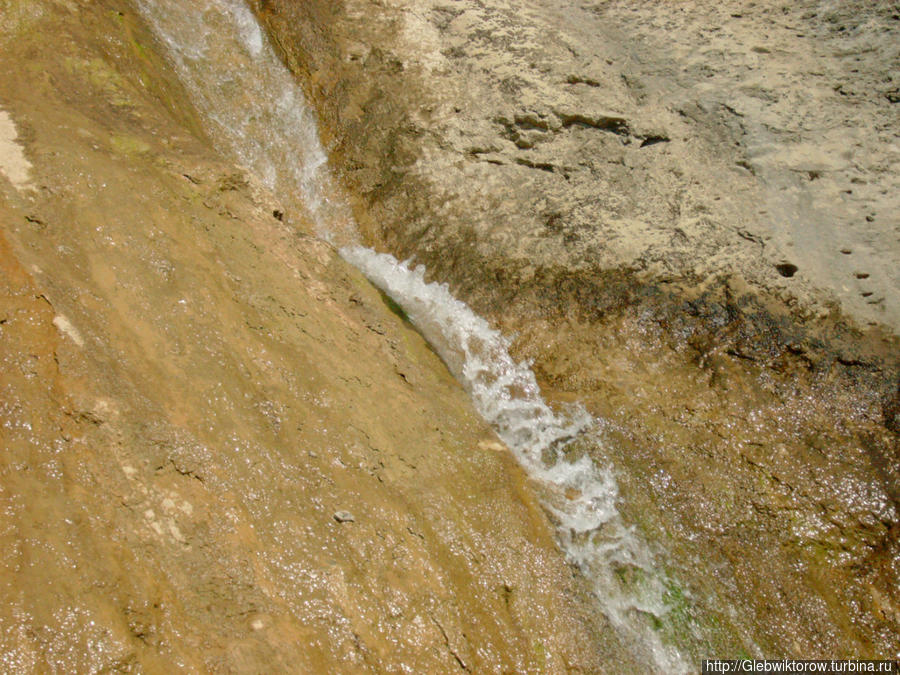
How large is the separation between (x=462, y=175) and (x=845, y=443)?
103 inches

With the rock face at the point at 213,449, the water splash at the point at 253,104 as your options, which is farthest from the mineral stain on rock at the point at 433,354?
the water splash at the point at 253,104

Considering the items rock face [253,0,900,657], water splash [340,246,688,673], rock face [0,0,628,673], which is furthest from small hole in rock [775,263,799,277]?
rock face [0,0,628,673]

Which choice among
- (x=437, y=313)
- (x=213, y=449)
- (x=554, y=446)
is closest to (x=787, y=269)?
(x=554, y=446)

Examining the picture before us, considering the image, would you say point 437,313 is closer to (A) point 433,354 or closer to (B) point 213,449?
(A) point 433,354

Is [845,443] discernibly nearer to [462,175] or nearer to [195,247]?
[462,175]

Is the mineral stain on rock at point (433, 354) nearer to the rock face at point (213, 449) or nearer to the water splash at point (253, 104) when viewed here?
the rock face at point (213, 449)

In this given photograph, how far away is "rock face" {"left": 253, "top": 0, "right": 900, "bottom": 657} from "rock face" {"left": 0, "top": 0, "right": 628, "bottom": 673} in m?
0.71

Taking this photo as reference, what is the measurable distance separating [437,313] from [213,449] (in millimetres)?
1679

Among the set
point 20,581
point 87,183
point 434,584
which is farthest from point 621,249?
point 20,581

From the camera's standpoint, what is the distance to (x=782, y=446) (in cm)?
316

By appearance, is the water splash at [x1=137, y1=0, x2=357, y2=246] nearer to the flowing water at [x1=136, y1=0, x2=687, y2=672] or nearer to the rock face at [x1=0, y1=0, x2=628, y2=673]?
the flowing water at [x1=136, y1=0, x2=687, y2=672]

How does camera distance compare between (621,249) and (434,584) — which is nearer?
(434,584)

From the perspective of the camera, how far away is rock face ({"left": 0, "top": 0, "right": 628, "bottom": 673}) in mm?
2029

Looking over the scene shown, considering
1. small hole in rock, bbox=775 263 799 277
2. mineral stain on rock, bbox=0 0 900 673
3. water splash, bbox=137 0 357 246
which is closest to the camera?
mineral stain on rock, bbox=0 0 900 673
